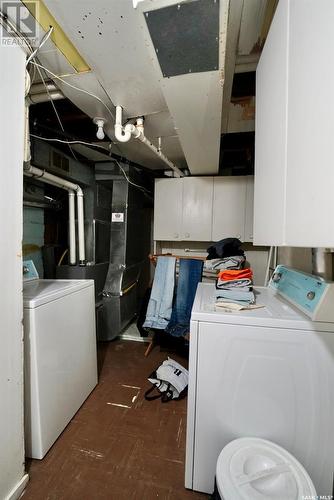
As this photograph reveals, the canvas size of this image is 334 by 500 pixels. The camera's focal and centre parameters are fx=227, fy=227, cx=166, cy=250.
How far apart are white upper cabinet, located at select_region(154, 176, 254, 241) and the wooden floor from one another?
175cm

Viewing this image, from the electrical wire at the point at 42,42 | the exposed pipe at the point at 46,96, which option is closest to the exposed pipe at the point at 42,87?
the exposed pipe at the point at 46,96

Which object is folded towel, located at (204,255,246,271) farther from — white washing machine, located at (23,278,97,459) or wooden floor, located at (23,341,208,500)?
wooden floor, located at (23,341,208,500)

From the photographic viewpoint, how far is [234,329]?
1.06 meters

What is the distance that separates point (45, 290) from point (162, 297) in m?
1.21

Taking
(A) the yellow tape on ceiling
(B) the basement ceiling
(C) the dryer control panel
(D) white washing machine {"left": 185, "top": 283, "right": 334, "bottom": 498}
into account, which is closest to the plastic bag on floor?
(D) white washing machine {"left": 185, "top": 283, "right": 334, "bottom": 498}

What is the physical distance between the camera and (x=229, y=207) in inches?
107

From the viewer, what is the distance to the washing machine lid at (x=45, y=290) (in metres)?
1.28

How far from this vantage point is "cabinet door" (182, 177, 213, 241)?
2.80 meters

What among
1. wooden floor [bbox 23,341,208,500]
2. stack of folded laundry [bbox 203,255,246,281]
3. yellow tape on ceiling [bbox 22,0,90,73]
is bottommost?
wooden floor [bbox 23,341,208,500]

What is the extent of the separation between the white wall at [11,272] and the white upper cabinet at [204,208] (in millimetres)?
1931

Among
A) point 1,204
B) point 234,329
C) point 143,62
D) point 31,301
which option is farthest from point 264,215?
point 31,301

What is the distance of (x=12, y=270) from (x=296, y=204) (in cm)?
123

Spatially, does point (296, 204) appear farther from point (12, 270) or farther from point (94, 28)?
point (12, 270)

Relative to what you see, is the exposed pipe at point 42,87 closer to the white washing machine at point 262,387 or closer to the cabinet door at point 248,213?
the white washing machine at point 262,387
